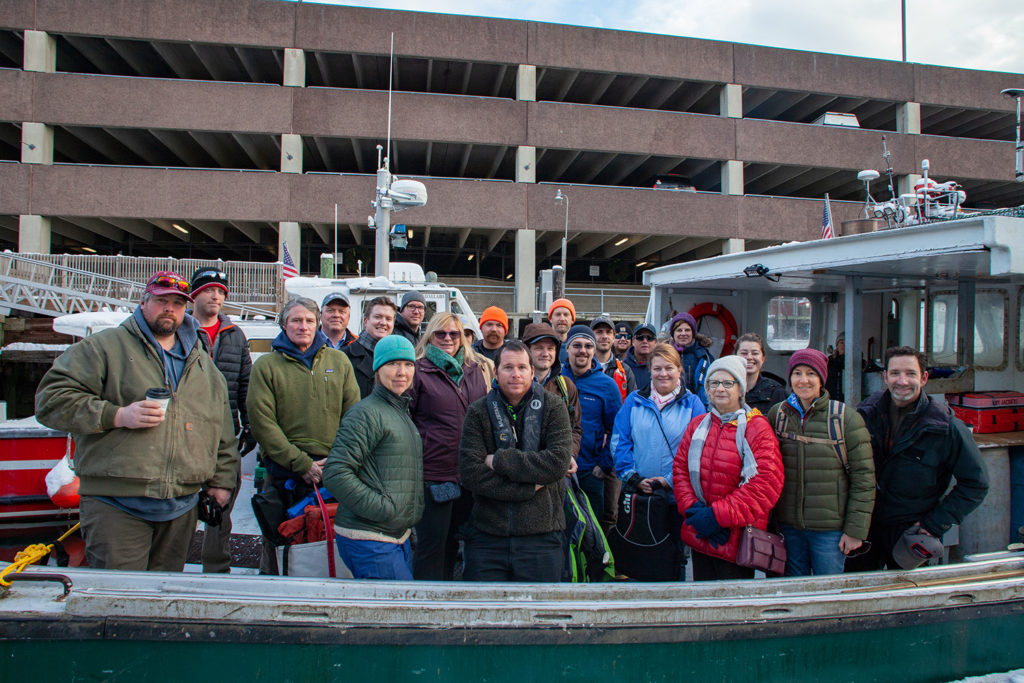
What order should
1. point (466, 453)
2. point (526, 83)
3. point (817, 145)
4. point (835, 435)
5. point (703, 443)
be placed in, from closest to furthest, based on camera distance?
point (466, 453), point (835, 435), point (703, 443), point (526, 83), point (817, 145)

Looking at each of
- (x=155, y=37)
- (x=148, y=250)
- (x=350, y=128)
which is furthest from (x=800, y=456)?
(x=148, y=250)

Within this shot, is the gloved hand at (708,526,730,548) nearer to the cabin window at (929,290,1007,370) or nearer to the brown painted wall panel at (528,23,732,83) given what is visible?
the cabin window at (929,290,1007,370)

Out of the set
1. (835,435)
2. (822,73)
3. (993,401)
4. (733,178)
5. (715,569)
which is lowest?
(715,569)

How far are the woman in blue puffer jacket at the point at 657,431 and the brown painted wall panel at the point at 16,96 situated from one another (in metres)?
24.9

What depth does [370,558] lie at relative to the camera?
2.72m

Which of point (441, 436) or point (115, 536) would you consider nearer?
point (115, 536)

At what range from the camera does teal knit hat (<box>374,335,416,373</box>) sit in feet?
9.36

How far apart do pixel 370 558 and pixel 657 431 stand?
5.96ft

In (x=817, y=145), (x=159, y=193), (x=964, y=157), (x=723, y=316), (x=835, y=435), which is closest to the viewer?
(x=835, y=435)

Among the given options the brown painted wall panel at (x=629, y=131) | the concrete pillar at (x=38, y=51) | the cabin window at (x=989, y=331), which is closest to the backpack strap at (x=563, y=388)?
the cabin window at (x=989, y=331)

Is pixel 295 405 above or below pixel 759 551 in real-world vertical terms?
above

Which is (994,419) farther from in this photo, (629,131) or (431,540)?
(629,131)

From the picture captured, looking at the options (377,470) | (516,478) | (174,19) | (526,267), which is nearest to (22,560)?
(377,470)

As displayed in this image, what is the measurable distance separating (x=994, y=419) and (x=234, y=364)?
5.84 meters
